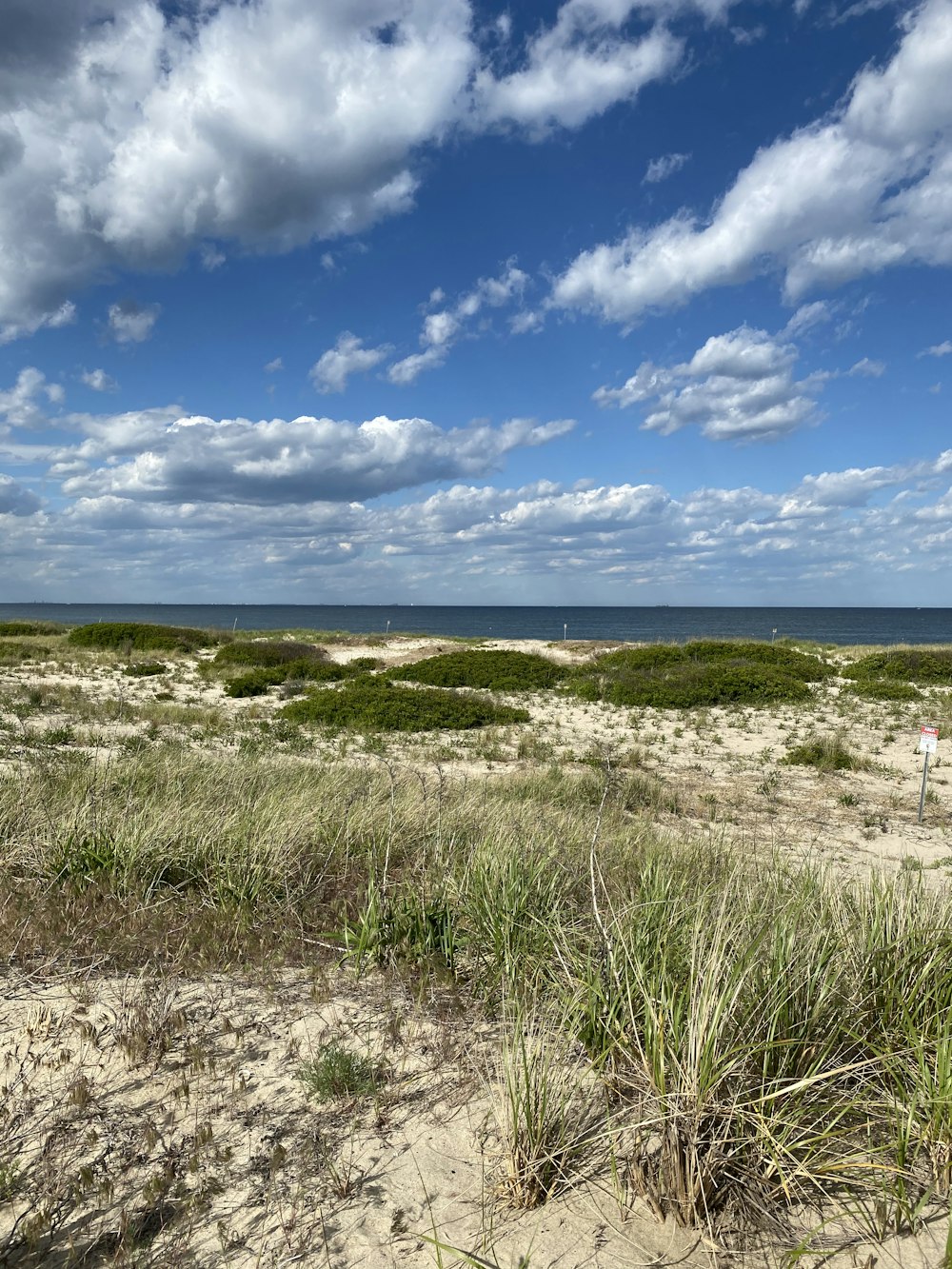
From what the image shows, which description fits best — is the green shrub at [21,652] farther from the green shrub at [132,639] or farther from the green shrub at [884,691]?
the green shrub at [884,691]

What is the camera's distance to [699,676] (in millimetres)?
22656

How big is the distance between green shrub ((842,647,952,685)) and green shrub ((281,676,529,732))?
46.2ft

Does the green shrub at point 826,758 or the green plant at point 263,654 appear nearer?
the green shrub at point 826,758

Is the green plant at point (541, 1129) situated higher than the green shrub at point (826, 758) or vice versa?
the green plant at point (541, 1129)

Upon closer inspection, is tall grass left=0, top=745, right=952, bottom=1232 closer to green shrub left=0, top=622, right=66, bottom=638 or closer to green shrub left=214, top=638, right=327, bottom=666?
green shrub left=214, top=638, right=327, bottom=666

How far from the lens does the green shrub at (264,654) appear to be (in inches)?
1088

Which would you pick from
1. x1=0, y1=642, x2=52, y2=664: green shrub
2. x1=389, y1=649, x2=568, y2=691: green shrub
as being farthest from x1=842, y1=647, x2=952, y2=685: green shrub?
x1=0, y1=642, x2=52, y2=664: green shrub

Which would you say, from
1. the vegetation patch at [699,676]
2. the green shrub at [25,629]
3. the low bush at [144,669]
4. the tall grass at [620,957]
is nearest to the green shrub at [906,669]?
the vegetation patch at [699,676]

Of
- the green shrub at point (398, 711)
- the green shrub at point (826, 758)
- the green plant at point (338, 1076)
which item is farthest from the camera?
the green shrub at point (398, 711)

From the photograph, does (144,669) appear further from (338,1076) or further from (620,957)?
(620,957)

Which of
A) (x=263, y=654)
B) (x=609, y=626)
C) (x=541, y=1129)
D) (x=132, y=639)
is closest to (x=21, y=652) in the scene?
(x=132, y=639)

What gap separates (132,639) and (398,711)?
19.6m

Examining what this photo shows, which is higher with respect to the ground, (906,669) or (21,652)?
(21,652)

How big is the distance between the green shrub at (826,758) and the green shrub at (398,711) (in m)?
5.89
